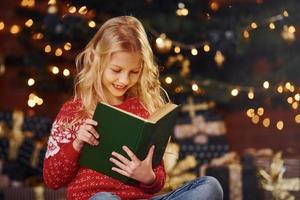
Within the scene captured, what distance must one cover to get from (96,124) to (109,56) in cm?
24

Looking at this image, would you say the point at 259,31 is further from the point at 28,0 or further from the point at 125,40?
the point at 125,40

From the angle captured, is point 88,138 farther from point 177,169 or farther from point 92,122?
point 177,169

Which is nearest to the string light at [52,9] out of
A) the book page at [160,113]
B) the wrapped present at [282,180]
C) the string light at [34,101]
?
the string light at [34,101]

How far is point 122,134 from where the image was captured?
1.77 m

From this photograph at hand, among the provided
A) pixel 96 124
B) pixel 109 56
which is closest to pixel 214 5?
pixel 109 56

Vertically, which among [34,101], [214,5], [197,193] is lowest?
[34,101]

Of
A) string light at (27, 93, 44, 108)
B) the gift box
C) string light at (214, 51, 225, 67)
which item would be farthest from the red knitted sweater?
string light at (214, 51, 225, 67)

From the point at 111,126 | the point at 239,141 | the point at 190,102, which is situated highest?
the point at 111,126

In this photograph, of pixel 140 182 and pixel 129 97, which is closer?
pixel 140 182

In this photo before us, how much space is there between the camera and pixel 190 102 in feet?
11.0

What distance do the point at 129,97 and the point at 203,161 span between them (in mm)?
1180

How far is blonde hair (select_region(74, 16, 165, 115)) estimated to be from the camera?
6.52ft

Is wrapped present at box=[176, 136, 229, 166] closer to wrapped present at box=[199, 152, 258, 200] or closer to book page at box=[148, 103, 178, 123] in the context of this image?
wrapped present at box=[199, 152, 258, 200]

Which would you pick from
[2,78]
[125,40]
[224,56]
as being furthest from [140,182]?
[2,78]
